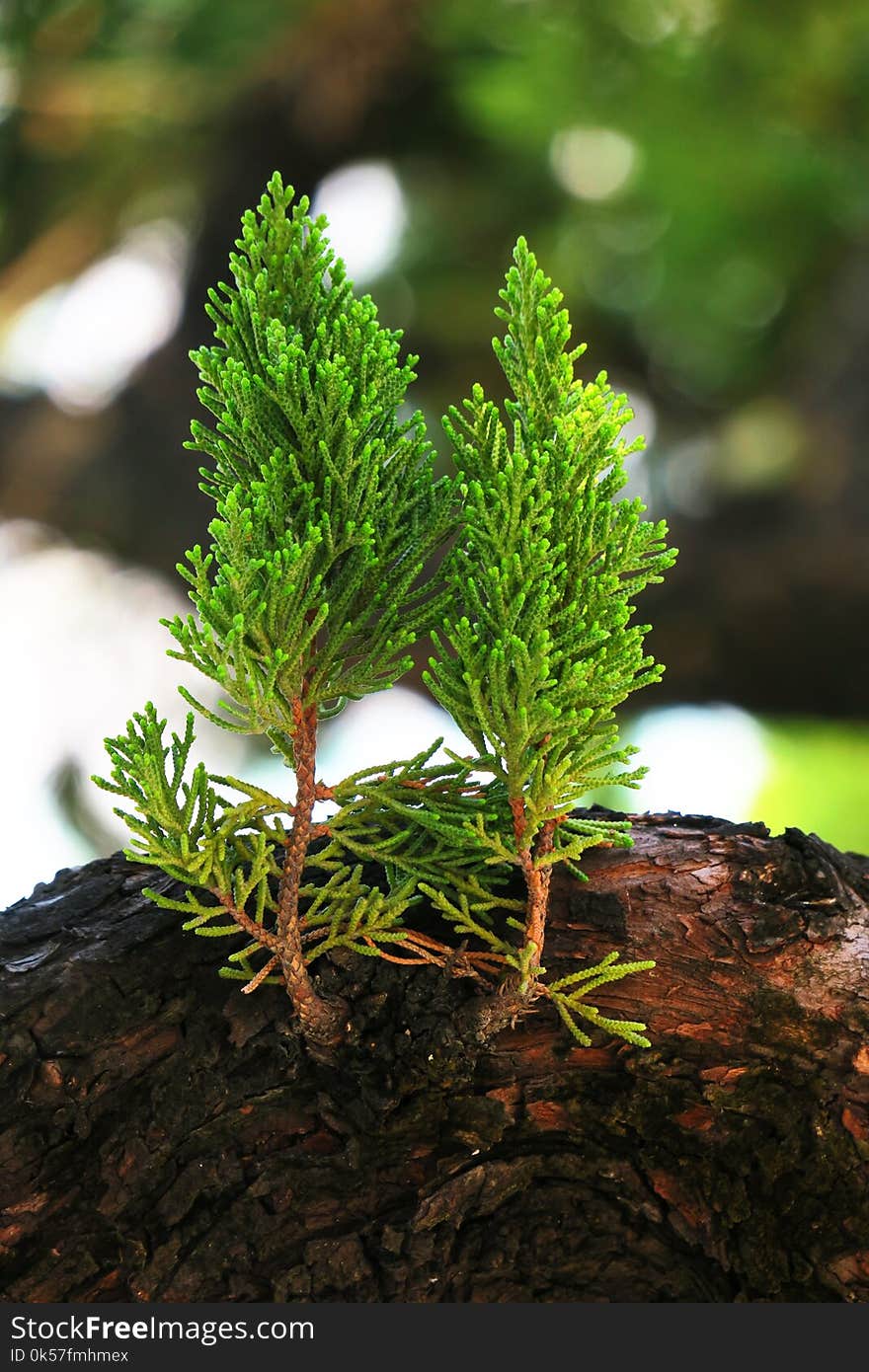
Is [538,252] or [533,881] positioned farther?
[538,252]

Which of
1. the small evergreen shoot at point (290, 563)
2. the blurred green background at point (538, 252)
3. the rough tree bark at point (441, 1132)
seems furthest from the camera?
the blurred green background at point (538, 252)

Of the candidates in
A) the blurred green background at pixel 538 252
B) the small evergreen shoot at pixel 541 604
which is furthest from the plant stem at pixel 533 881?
the blurred green background at pixel 538 252

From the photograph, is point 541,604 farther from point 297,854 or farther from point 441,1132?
point 441,1132

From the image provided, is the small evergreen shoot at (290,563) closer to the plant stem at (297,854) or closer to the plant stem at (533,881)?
the plant stem at (297,854)

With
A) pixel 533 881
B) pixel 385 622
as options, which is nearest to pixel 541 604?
pixel 385 622

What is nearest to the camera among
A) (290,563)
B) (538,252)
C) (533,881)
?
(290,563)

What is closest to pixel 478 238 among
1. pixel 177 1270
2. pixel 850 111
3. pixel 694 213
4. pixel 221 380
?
pixel 694 213

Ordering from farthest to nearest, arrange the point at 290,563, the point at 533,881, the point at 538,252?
the point at 538,252 < the point at 533,881 < the point at 290,563

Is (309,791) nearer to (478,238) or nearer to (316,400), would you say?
(316,400)

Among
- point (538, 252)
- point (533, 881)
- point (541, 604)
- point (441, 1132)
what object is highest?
point (538, 252)
